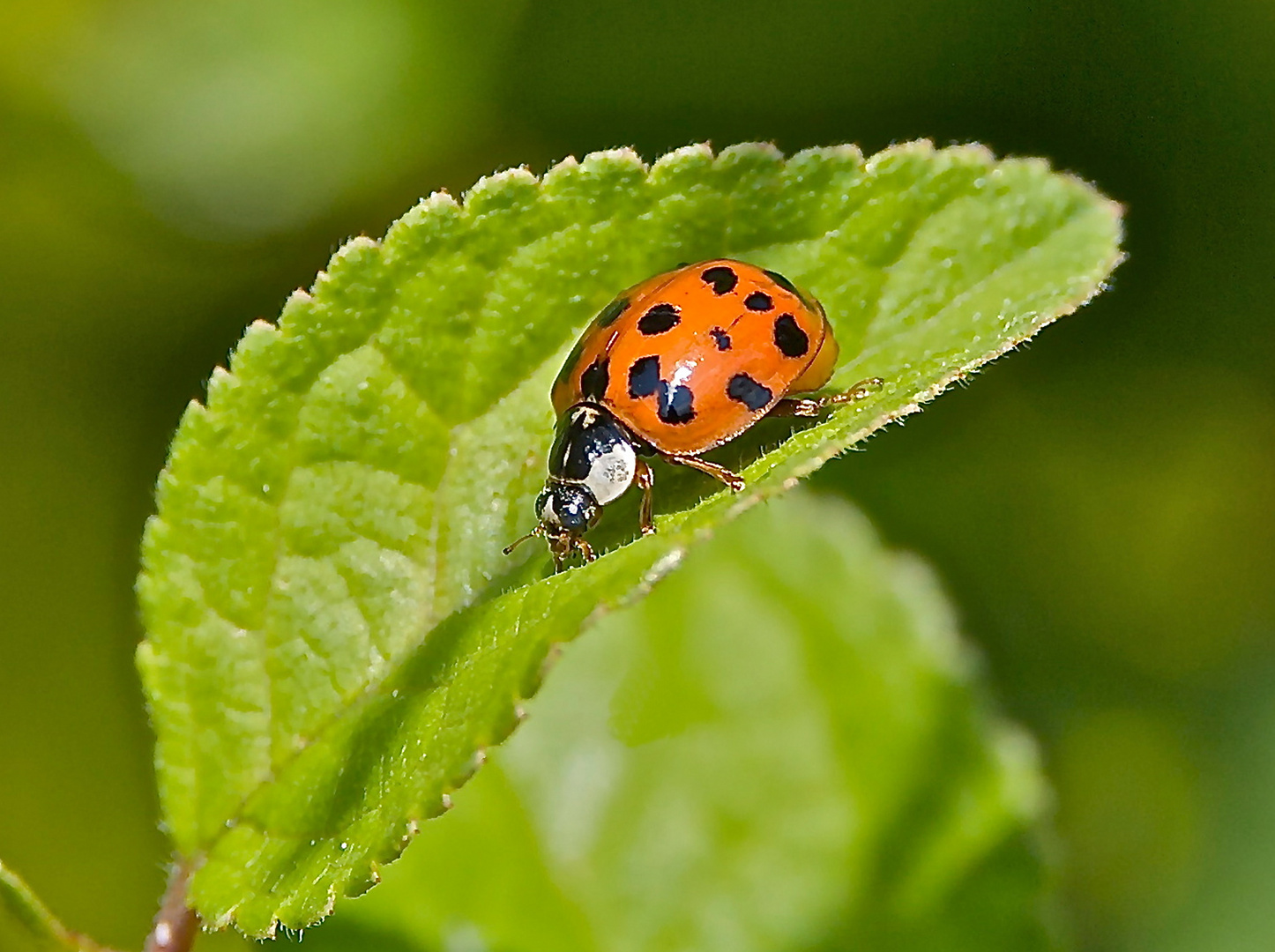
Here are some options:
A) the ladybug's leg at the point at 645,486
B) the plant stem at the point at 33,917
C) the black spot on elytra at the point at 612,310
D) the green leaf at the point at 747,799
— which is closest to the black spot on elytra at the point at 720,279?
the black spot on elytra at the point at 612,310

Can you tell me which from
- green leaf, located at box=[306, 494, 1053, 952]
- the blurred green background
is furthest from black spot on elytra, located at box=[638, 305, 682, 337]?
the blurred green background

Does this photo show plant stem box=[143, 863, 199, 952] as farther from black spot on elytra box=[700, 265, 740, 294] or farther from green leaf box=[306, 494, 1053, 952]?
black spot on elytra box=[700, 265, 740, 294]

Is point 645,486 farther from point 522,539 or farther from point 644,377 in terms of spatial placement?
point 522,539

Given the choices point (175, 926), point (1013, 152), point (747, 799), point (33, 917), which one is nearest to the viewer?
point (33, 917)

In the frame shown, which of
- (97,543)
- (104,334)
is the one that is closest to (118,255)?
(104,334)

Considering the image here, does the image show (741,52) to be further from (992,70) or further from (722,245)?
(722,245)

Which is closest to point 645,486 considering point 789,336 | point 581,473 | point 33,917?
point 581,473

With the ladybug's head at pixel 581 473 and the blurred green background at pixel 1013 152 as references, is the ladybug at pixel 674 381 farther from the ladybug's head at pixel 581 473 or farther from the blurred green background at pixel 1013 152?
the blurred green background at pixel 1013 152
